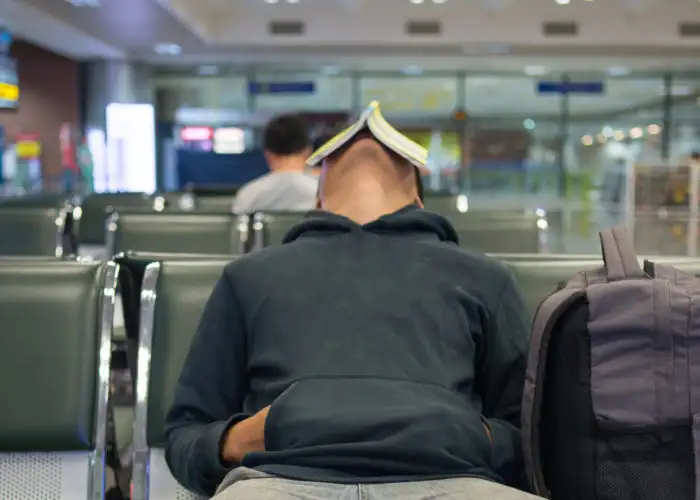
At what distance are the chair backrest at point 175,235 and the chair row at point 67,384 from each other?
1588 mm

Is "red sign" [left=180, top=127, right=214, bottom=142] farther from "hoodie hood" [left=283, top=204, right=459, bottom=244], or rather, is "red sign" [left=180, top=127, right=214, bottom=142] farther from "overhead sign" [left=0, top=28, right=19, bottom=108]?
"hoodie hood" [left=283, top=204, right=459, bottom=244]

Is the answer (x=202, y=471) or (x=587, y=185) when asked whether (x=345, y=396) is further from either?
(x=587, y=185)

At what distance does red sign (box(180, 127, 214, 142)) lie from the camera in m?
15.1

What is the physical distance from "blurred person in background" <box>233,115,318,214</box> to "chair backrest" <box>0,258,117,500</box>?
2.41m

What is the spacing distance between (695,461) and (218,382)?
31.8 inches

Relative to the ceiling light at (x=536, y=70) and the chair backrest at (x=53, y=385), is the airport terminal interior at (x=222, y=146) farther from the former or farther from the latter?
the ceiling light at (x=536, y=70)

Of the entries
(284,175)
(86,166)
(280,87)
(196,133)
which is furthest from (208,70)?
(284,175)

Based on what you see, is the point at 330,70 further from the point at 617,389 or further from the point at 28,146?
the point at 617,389

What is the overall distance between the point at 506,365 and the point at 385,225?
327 millimetres

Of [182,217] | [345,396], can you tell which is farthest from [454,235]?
[182,217]

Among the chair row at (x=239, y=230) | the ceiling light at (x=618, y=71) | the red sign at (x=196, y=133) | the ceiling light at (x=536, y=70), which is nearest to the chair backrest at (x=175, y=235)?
the chair row at (x=239, y=230)

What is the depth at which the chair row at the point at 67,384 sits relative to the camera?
1.82 m

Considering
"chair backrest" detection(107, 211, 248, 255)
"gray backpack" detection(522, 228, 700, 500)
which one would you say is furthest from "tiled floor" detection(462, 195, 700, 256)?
"gray backpack" detection(522, 228, 700, 500)

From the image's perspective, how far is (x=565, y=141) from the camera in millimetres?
15289
